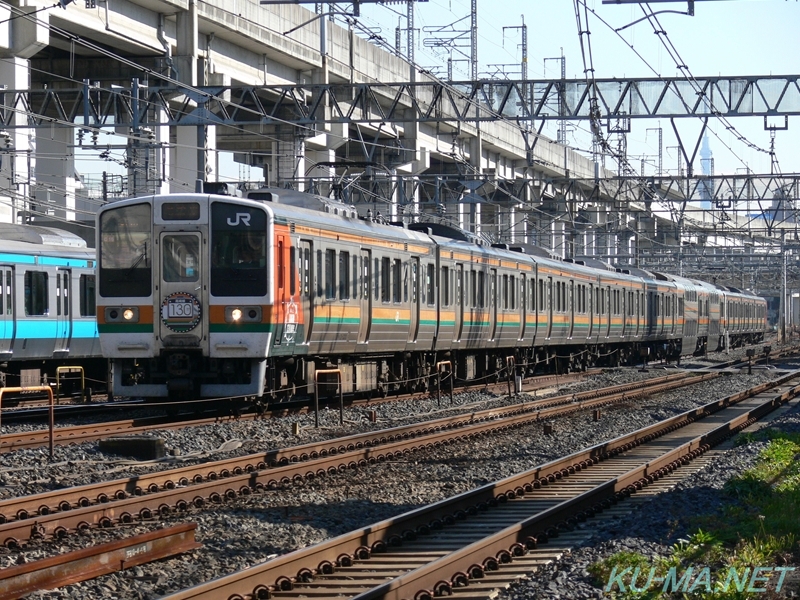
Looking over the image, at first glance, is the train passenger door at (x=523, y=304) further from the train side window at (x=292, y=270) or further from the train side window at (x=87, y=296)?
the train side window at (x=292, y=270)

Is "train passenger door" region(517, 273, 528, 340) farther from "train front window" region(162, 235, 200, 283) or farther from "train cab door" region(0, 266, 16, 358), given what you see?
"train front window" region(162, 235, 200, 283)

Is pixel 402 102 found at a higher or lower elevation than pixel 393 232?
higher

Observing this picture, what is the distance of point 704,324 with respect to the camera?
160 feet

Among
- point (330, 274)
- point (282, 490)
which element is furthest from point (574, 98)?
point (282, 490)

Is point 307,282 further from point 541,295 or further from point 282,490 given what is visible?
point 541,295

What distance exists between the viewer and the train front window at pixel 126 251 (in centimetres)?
1576

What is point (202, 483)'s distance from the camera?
401 inches

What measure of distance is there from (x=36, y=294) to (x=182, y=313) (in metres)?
6.25

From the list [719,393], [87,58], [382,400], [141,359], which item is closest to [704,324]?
[719,393]

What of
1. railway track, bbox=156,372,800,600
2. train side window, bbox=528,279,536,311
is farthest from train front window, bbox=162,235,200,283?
train side window, bbox=528,279,536,311

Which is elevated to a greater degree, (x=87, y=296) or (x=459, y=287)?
(x=459, y=287)

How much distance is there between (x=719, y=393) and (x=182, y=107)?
57.8 ft

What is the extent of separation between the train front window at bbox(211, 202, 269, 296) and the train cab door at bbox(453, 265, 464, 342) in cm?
777

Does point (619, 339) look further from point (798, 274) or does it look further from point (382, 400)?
point (798, 274)
